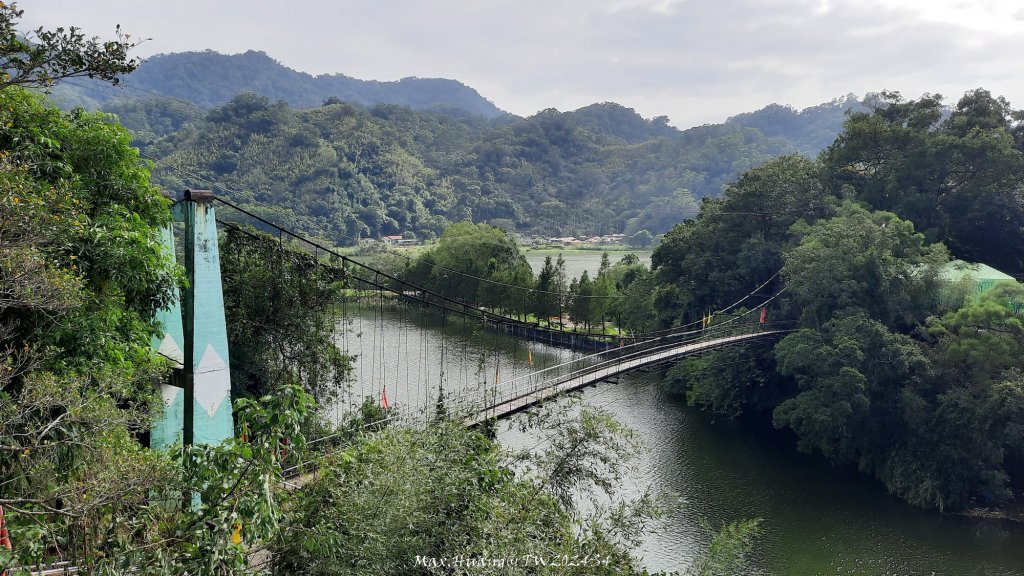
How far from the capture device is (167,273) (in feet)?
20.8

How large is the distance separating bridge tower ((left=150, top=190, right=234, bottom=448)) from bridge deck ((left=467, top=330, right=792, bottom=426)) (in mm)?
3779

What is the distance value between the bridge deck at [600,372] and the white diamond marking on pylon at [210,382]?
371cm

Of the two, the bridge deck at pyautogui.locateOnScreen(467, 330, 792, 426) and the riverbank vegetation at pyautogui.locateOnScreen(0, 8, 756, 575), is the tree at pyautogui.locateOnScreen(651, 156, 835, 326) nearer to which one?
the bridge deck at pyautogui.locateOnScreen(467, 330, 792, 426)

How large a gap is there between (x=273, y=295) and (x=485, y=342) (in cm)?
1389

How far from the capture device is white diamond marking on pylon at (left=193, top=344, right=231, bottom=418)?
7035 mm

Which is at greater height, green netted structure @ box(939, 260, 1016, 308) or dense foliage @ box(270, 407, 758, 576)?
green netted structure @ box(939, 260, 1016, 308)

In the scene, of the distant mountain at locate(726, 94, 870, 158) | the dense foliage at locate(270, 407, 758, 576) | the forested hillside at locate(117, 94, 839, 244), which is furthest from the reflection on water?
the distant mountain at locate(726, 94, 870, 158)

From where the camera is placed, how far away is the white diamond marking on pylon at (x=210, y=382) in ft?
23.1

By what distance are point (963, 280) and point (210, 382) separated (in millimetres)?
15740

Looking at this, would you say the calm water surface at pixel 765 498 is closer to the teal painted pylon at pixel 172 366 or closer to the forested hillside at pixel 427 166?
the teal painted pylon at pixel 172 366

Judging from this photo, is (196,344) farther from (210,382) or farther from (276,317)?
(276,317)

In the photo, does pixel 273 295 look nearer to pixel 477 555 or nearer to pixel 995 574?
pixel 477 555

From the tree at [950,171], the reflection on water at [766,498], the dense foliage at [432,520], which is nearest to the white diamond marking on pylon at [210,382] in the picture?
the dense foliage at [432,520]

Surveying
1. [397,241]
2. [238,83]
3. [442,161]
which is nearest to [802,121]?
[442,161]
